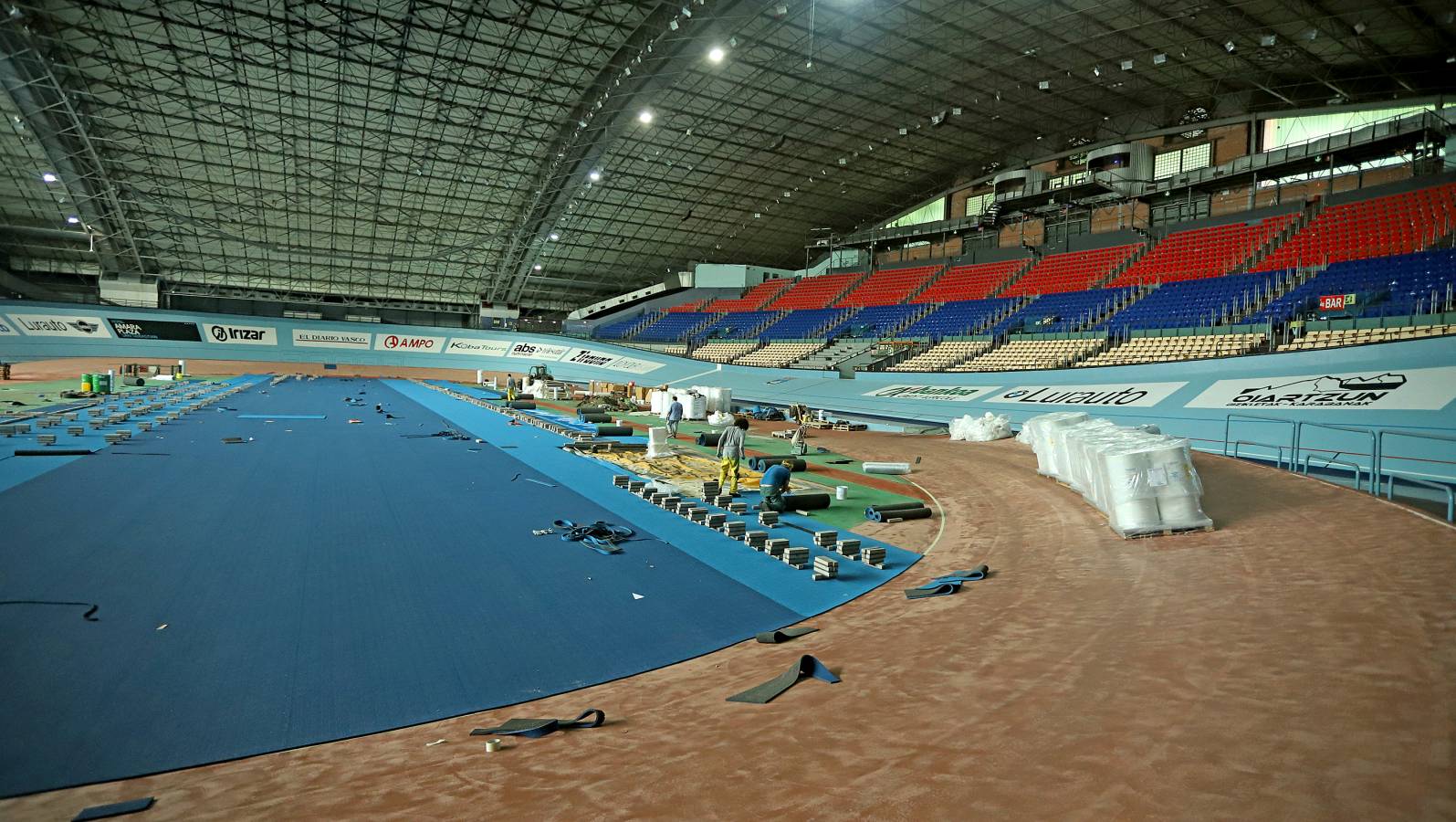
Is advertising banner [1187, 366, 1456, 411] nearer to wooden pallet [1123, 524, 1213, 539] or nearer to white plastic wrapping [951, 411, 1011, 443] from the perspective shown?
white plastic wrapping [951, 411, 1011, 443]

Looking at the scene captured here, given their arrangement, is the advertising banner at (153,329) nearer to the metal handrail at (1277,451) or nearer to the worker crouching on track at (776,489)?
A: the worker crouching on track at (776,489)

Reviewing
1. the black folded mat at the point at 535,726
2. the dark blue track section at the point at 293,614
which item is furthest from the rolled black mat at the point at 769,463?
the black folded mat at the point at 535,726

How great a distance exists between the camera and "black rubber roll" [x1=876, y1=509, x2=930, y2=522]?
9.97 metres

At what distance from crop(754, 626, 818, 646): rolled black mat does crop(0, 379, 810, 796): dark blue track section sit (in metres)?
0.27

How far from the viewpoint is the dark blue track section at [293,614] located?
402cm

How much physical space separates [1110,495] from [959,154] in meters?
39.8

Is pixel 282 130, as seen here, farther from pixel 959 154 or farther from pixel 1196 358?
pixel 1196 358

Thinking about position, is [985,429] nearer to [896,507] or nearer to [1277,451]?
[1277,451]

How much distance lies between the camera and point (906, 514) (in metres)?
10.1

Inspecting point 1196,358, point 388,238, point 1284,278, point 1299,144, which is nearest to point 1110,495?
point 1196,358

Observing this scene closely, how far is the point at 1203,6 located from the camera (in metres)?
25.5

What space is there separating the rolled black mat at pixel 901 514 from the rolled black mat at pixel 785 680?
5.27 metres

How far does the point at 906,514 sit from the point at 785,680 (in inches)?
239

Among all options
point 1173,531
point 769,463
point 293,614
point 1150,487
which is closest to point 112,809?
point 293,614
